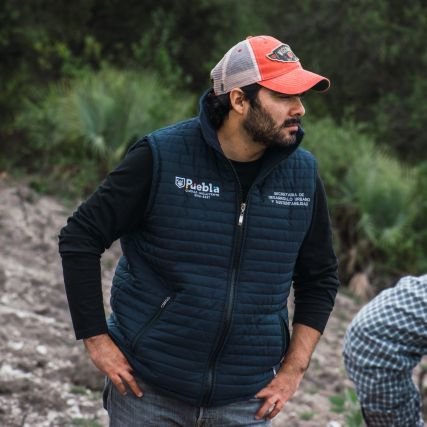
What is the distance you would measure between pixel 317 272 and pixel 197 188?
52 cm

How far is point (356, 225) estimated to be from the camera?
11.9 m

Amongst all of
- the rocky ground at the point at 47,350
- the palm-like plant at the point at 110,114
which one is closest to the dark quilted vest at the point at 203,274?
the rocky ground at the point at 47,350

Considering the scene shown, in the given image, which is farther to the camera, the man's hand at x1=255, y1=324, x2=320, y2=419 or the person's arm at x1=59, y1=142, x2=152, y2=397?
the man's hand at x1=255, y1=324, x2=320, y2=419

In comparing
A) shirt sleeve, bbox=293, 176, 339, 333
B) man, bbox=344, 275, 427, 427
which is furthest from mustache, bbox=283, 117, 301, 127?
man, bbox=344, 275, 427, 427

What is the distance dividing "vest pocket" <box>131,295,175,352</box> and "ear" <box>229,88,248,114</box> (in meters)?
0.58

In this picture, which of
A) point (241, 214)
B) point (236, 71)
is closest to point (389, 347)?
point (241, 214)

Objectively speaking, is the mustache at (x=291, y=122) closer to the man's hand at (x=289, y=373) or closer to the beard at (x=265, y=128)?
the beard at (x=265, y=128)

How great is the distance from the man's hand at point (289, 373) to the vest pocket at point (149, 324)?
410 mm

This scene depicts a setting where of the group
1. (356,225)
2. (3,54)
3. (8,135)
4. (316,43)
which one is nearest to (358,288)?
(356,225)

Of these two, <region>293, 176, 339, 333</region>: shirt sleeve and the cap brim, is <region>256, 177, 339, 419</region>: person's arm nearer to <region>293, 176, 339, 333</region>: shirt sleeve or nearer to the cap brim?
<region>293, 176, 339, 333</region>: shirt sleeve

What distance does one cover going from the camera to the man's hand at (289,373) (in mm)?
3000

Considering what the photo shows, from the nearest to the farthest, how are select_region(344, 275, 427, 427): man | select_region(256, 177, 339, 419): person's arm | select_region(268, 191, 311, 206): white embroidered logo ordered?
select_region(344, 275, 427, 427): man < select_region(268, 191, 311, 206): white embroidered logo < select_region(256, 177, 339, 419): person's arm

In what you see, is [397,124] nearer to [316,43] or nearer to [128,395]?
[316,43]

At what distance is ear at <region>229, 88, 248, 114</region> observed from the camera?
291 centimetres
